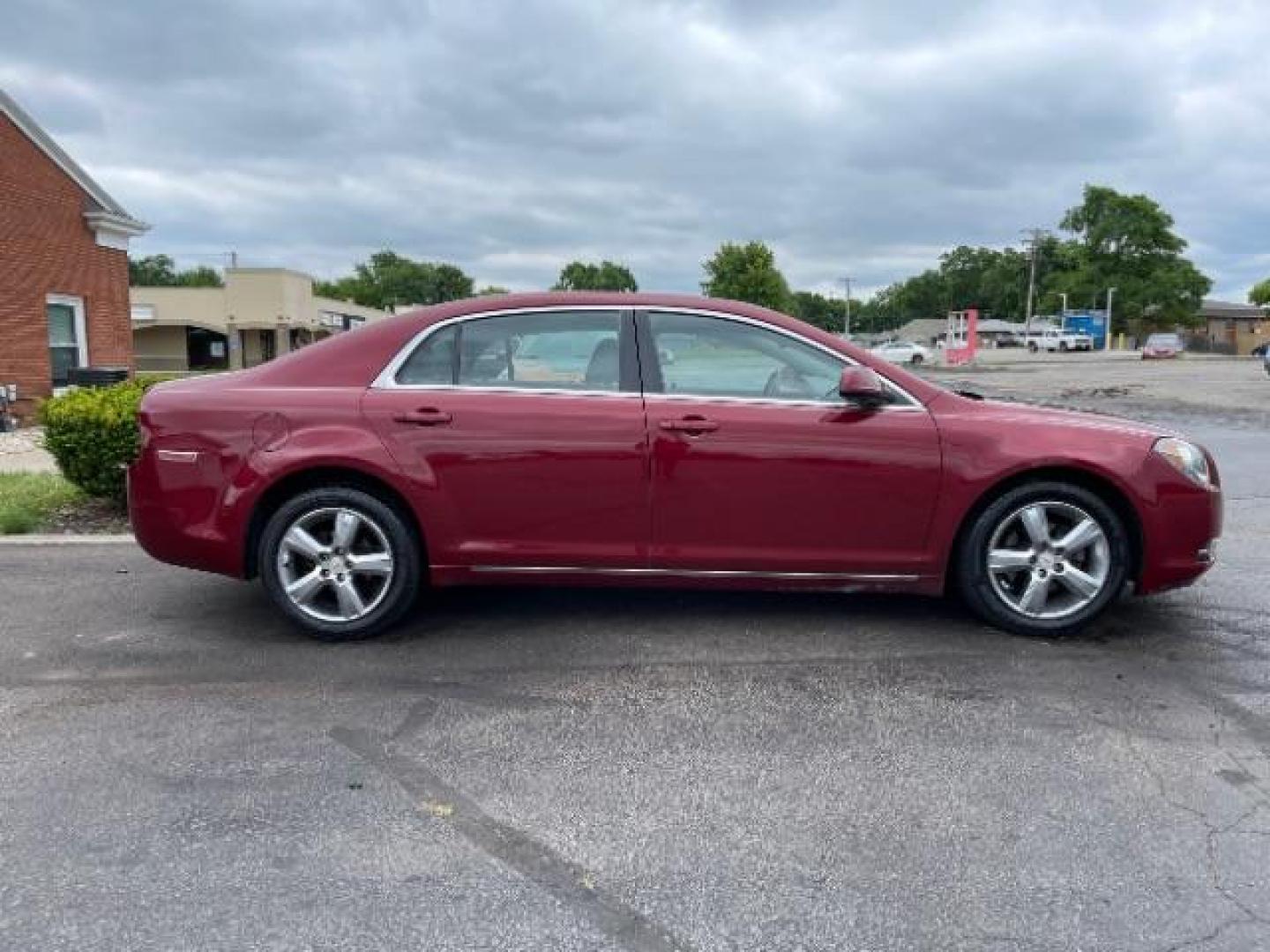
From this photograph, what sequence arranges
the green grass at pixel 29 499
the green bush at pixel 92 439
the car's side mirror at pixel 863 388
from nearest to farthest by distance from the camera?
the car's side mirror at pixel 863 388 → the green grass at pixel 29 499 → the green bush at pixel 92 439

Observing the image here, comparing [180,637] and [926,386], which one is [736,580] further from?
[180,637]

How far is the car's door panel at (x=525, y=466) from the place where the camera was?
4324mm

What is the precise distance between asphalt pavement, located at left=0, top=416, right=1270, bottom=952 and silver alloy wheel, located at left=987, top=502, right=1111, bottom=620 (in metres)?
0.22

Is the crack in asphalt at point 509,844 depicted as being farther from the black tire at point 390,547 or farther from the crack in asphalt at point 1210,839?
the crack in asphalt at point 1210,839

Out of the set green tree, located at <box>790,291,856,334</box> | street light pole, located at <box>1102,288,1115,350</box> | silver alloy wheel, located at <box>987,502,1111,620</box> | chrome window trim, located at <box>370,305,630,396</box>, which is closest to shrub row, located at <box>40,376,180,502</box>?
chrome window trim, located at <box>370,305,630,396</box>

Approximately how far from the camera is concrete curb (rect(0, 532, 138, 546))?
6359mm

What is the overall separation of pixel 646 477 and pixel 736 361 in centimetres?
71

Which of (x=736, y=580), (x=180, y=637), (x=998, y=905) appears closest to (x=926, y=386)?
(x=736, y=580)

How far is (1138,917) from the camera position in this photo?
8.11ft

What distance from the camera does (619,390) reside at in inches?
174

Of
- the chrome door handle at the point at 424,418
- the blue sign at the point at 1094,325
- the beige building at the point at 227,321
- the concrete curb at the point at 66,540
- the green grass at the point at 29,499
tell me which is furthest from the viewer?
the blue sign at the point at 1094,325

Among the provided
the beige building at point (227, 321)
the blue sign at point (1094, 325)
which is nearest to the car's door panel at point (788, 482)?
the beige building at point (227, 321)

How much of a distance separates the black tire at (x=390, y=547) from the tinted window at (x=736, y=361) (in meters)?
1.39

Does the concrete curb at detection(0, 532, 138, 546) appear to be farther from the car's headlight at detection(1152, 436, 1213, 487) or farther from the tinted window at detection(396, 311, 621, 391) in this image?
the car's headlight at detection(1152, 436, 1213, 487)
